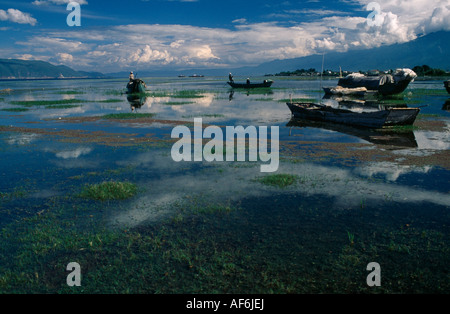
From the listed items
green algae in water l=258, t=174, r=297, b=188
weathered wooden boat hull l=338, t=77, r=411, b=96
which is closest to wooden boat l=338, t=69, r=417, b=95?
weathered wooden boat hull l=338, t=77, r=411, b=96

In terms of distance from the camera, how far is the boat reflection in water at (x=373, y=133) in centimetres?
1533

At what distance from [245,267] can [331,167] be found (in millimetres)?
7055

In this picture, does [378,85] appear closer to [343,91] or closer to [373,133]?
[343,91]

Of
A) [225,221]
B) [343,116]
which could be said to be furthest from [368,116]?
[225,221]

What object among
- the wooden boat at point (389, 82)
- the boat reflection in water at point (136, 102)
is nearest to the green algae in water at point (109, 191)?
the boat reflection in water at point (136, 102)

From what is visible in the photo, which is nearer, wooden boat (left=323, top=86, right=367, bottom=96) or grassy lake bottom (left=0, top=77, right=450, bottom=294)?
grassy lake bottom (left=0, top=77, right=450, bottom=294)

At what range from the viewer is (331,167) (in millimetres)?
11312

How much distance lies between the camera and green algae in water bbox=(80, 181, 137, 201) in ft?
28.3

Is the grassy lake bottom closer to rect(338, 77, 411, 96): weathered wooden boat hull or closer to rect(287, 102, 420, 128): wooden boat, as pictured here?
rect(287, 102, 420, 128): wooden boat

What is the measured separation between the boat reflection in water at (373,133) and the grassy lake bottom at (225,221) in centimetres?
117

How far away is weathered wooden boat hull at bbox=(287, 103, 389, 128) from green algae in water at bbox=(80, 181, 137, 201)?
1532cm

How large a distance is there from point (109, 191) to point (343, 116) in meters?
16.5

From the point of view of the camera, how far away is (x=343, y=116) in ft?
66.5

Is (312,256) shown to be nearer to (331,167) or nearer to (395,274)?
(395,274)
